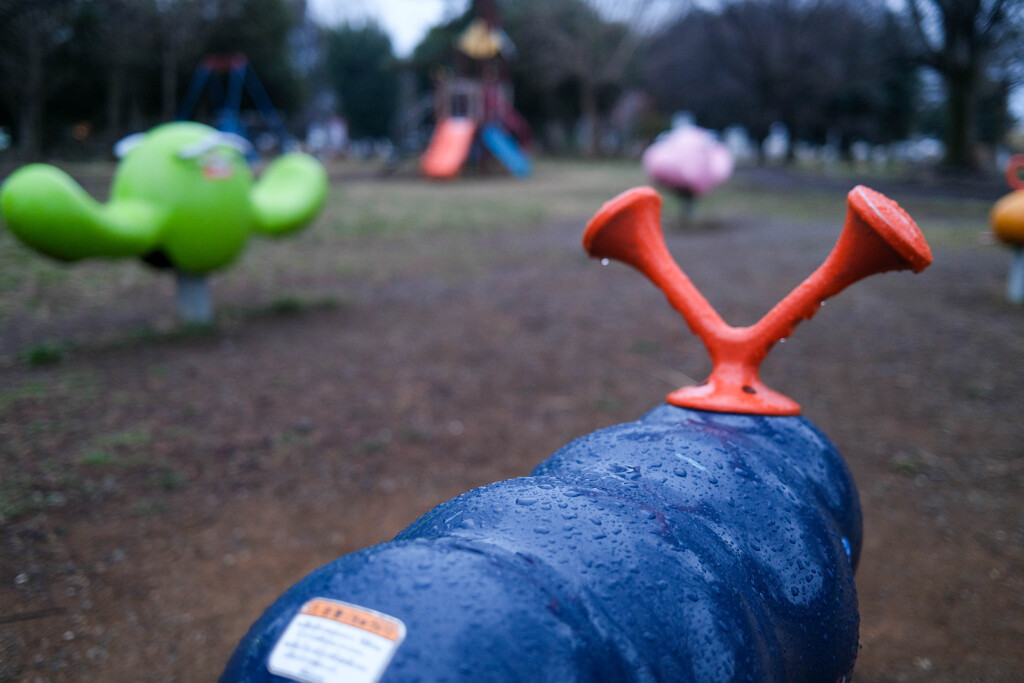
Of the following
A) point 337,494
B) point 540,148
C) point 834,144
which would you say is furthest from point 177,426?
point 834,144

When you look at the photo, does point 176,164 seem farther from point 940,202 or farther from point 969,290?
point 940,202

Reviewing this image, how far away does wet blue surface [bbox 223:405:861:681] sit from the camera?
2.43ft

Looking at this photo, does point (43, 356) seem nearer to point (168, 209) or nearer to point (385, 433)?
point (168, 209)

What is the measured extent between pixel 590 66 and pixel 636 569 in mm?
30358

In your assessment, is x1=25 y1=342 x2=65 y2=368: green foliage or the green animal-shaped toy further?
x1=25 y1=342 x2=65 y2=368: green foliage

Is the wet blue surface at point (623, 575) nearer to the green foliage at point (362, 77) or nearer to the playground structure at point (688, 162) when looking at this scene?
the playground structure at point (688, 162)

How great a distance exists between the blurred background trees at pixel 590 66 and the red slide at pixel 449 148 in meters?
6.04

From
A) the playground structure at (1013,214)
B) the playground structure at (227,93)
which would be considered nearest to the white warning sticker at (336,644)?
the playground structure at (1013,214)

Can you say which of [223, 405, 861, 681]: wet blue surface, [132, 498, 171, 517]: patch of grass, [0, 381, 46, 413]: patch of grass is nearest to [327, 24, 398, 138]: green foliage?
[0, 381, 46, 413]: patch of grass

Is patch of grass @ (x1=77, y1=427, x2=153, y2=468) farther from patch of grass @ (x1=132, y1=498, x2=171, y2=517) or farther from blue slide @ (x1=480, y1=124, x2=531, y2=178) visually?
blue slide @ (x1=480, y1=124, x2=531, y2=178)

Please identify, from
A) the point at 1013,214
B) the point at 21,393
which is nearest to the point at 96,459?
the point at 21,393

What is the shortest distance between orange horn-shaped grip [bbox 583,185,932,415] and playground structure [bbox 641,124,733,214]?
852 cm

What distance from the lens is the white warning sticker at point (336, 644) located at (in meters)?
0.69

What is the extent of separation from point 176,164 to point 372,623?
4.36 metres
